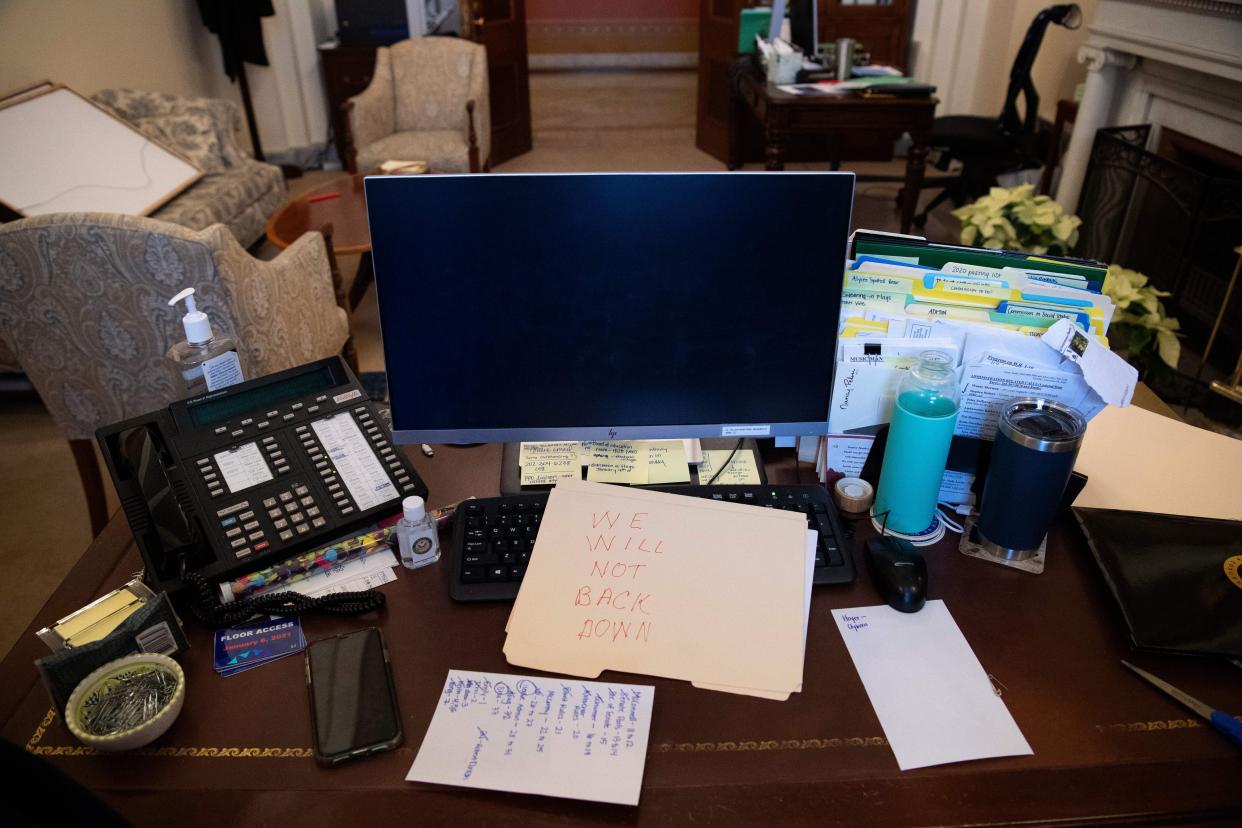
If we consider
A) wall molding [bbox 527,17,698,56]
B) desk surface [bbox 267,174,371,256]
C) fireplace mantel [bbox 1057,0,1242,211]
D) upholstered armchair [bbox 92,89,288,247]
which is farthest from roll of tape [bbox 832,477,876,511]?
wall molding [bbox 527,17,698,56]

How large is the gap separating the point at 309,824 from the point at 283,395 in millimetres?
545

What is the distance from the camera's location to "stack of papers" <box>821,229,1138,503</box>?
1.00m

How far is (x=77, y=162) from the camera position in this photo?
3314 mm

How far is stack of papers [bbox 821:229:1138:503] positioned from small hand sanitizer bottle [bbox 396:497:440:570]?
525 millimetres

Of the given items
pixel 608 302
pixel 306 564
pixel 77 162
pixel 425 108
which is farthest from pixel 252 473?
pixel 425 108

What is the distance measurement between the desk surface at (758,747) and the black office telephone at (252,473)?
4.0 inches

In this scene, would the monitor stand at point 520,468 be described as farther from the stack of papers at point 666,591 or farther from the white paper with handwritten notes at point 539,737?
the white paper with handwritten notes at point 539,737

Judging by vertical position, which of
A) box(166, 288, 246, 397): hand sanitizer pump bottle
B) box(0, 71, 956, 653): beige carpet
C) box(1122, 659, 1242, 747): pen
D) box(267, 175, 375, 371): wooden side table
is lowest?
box(0, 71, 956, 653): beige carpet

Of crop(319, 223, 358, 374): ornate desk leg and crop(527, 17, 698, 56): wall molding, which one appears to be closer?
crop(319, 223, 358, 374): ornate desk leg

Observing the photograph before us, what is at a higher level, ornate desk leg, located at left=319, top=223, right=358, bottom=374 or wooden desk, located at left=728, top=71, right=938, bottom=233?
wooden desk, located at left=728, top=71, right=938, bottom=233

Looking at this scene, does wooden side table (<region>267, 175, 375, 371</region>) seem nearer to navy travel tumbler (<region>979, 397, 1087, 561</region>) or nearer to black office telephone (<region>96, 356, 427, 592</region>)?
black office telephone (<region>96, 356, 427, 592</region>)

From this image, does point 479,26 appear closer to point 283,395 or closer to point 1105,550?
point 283,395

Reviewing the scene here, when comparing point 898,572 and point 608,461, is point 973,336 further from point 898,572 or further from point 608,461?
point 608,461

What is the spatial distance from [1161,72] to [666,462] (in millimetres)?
3261
